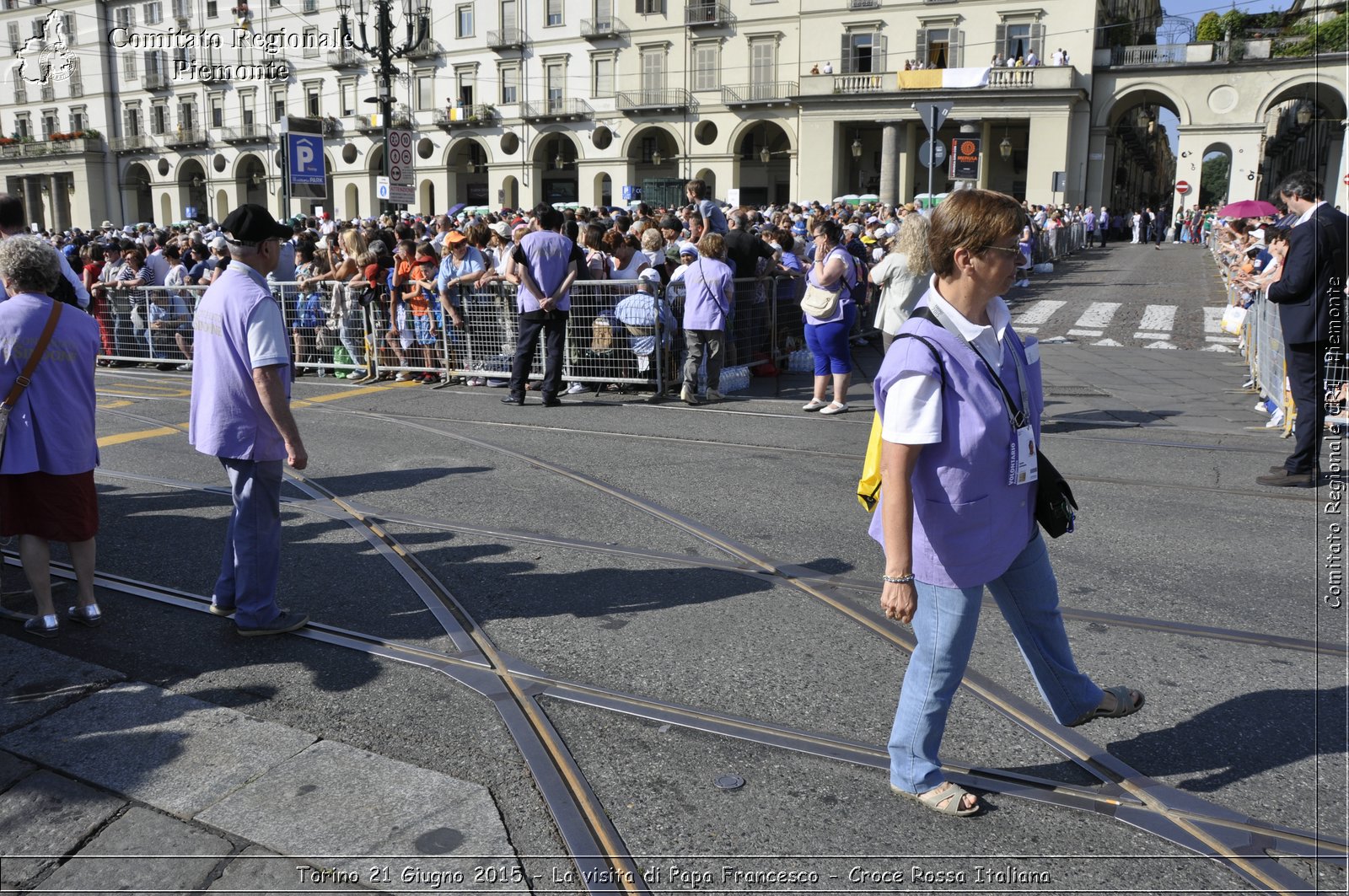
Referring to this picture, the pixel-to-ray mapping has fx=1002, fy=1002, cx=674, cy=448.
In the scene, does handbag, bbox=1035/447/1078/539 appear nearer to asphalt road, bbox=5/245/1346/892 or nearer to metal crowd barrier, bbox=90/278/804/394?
asphalt road, bbox=5/245/1346/892

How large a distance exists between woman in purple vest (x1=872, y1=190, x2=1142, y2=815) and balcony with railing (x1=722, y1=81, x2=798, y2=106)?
179 ft

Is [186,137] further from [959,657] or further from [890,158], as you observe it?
[959,657]

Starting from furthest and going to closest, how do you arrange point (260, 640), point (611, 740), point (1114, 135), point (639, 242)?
1. point (1114, 135)
2. point (639, 242)
3. point (260, 640)
4. point (611, 740)

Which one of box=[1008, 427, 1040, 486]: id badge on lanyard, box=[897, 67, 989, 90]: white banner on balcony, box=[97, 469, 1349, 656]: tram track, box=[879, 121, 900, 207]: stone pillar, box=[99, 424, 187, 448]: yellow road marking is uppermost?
box=[897, 67, 989, 90]: white banner on balcony

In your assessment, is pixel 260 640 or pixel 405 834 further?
pixel 260 640

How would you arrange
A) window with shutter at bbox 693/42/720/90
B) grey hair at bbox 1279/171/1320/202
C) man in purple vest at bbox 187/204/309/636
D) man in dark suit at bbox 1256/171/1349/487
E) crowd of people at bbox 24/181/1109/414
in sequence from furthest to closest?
window with shutter at bbox 693/42/720/90 < crowd of people at bbox 24/181/1109/414 < grey hair at bbox 1279/171/1320/202 < man in dark suit at bbox 1256/171/1349/487 < man in purple vest at bbox 187/204/309/636

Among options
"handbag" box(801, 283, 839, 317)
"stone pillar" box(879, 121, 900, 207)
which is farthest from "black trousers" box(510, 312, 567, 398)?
"stone pillar" box(879, 121, 900, 207)

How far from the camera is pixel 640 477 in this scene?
7.30 m

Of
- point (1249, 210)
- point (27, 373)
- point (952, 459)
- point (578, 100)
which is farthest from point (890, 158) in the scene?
point (952, 459)

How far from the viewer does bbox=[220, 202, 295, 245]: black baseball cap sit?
13.9ft

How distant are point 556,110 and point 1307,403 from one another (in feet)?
194

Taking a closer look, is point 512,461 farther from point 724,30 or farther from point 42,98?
point 42,98

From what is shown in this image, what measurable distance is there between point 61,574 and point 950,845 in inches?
191

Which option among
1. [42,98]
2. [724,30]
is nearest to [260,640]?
[724,30]
